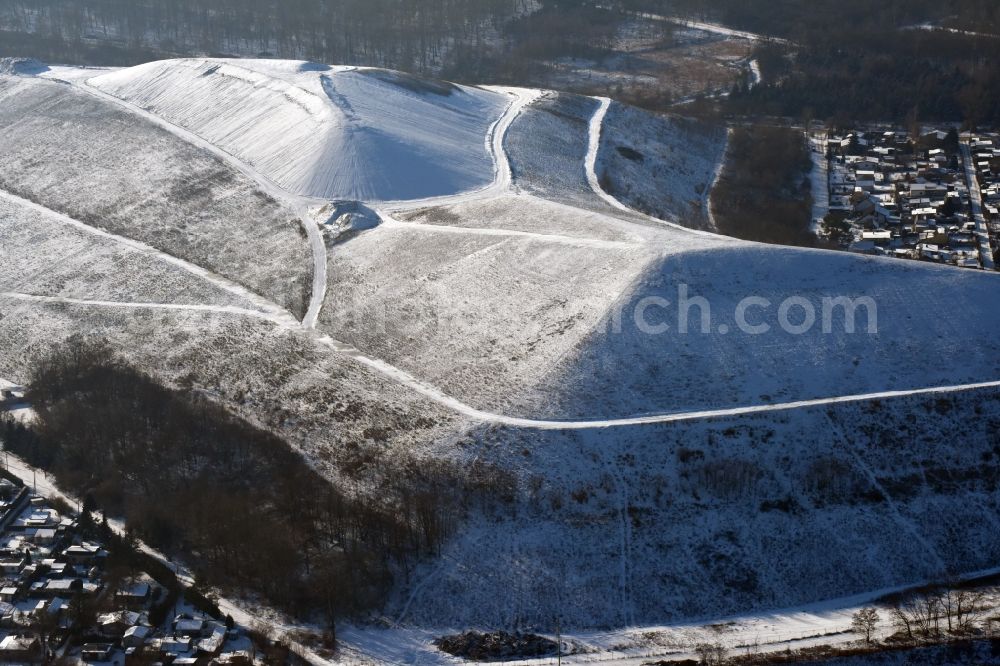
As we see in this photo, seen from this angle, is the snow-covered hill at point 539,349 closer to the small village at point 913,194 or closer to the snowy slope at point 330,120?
the snowy slope at point 330,120

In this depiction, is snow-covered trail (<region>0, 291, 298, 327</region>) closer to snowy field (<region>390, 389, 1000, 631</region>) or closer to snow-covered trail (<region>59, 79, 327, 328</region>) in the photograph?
snow-covered trail (<region>59, 79, 327, 328</region>)

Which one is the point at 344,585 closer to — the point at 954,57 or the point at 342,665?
the point at 342,665

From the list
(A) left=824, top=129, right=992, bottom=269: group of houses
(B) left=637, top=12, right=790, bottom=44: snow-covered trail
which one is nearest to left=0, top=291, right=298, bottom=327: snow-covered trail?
(A) left=824, top=129, right=992, bottom=269: group of houses

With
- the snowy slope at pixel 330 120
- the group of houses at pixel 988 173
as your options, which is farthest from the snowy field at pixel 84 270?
the group of houses at pixel 988 173

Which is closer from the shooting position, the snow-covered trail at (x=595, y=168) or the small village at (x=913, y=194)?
the snow-covered trail at (x=595, y=168)

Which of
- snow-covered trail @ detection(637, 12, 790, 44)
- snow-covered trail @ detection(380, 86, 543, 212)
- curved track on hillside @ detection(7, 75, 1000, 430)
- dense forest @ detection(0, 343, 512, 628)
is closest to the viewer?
dense forest @ detection(0, 343, 512, 628)

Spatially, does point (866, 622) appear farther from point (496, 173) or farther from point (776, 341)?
point (496, 173)

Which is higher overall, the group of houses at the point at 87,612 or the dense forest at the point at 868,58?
the dense forest at the point at 868,58
